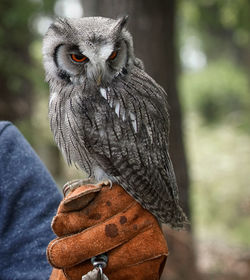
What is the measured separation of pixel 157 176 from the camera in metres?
1.95

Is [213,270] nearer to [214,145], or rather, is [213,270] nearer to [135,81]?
[135,81]

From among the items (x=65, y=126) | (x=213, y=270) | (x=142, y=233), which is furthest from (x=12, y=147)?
(x=213, y=270)

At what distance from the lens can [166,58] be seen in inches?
168

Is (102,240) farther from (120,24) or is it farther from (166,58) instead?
(166,58)

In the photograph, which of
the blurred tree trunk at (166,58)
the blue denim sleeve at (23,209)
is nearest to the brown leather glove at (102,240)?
the blue denim sleeve at (23,209)

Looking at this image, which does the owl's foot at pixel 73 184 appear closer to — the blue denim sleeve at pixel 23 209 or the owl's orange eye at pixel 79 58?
the blue denim sleeve at pixel 23 209

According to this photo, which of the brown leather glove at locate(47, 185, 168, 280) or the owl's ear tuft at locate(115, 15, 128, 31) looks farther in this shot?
the owl's ear tuft at locate(115, 15, 128, 31)

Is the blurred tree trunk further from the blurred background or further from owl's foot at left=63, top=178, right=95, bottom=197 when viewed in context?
owl's foot at left=63, top=178, right=95, bottom=197

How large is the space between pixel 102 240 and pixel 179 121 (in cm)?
291

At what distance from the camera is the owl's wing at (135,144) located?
1895mm

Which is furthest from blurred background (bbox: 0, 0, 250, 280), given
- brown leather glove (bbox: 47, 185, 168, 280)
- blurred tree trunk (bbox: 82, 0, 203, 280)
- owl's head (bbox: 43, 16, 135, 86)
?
brown leather glove (bbox: 47, 185, 168, 280)

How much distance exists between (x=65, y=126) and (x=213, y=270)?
480 cm

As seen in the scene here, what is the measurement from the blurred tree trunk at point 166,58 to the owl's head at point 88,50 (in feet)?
6.03

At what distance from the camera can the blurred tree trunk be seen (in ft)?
12.7
